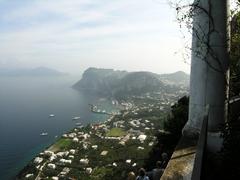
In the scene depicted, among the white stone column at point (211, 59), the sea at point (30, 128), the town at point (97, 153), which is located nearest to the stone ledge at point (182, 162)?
the white stone column at point (211, 59)

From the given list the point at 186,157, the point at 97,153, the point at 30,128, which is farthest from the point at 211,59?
the point at 30,128

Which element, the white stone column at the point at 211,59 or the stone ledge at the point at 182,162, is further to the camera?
the white stone column at the point at 211,59

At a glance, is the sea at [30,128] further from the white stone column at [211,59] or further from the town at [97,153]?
the white stone column at [211,59]

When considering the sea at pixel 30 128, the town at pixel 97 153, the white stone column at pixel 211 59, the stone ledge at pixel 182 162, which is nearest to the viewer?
the stone ledge at pixel 182 162

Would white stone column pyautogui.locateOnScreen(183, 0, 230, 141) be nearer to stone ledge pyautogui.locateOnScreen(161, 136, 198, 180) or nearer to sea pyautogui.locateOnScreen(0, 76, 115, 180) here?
stone ledge pyautogui.locateOnScreen(161, 136, 198, 180)

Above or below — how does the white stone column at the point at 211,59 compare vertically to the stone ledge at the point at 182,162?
above
